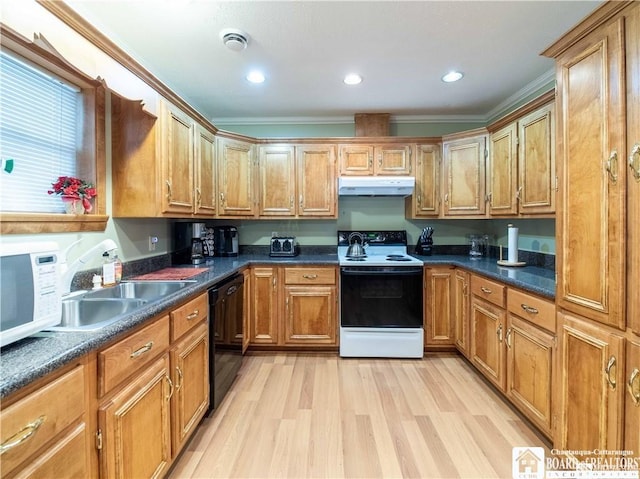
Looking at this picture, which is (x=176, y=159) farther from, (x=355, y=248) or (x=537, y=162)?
(x=537, y=162)

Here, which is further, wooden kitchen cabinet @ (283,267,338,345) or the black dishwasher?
wooden kitchen cabinet @ (283,267,338,345)

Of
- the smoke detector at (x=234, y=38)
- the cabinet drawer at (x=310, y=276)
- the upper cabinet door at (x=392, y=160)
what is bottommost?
the cabinet drawer at (x=310, y=276)

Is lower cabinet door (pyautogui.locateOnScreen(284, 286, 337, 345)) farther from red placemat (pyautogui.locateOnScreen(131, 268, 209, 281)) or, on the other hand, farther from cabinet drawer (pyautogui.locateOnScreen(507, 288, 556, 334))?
cabinet drawer (pyautogui.locateOnScreen(507, 288, 556, 334))

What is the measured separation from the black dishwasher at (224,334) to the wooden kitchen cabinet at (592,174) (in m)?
1.98

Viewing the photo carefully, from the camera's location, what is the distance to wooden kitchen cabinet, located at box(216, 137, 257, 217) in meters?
2.99

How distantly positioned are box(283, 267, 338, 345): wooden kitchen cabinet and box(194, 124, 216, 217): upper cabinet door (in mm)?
972

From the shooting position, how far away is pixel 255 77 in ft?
8.13

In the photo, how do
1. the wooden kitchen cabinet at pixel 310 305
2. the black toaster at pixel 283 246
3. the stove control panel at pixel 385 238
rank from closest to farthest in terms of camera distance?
the wooden kitchen cabinet at pixel 310 305 < the black toaster at pixel 283 246 < the stove control panel at pixel 385 238

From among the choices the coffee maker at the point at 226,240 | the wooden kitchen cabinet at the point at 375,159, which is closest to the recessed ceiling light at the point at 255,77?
the wooden kitchen cabinet at the point at 375,159

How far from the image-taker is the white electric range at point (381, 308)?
2777mm

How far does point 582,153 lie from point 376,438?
1.86m

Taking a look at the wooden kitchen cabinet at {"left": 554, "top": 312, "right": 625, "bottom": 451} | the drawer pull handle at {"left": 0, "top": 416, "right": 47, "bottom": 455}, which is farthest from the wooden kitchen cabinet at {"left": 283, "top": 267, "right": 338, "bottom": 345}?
the drawer pull handle at {"left": 0, "top": 416, "right": 47, "bottom": 455}

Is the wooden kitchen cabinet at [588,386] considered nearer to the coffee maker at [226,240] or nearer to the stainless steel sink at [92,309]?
the stainless steel sink at [92,309]

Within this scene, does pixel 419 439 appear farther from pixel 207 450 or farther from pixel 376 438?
pixel 207 450
